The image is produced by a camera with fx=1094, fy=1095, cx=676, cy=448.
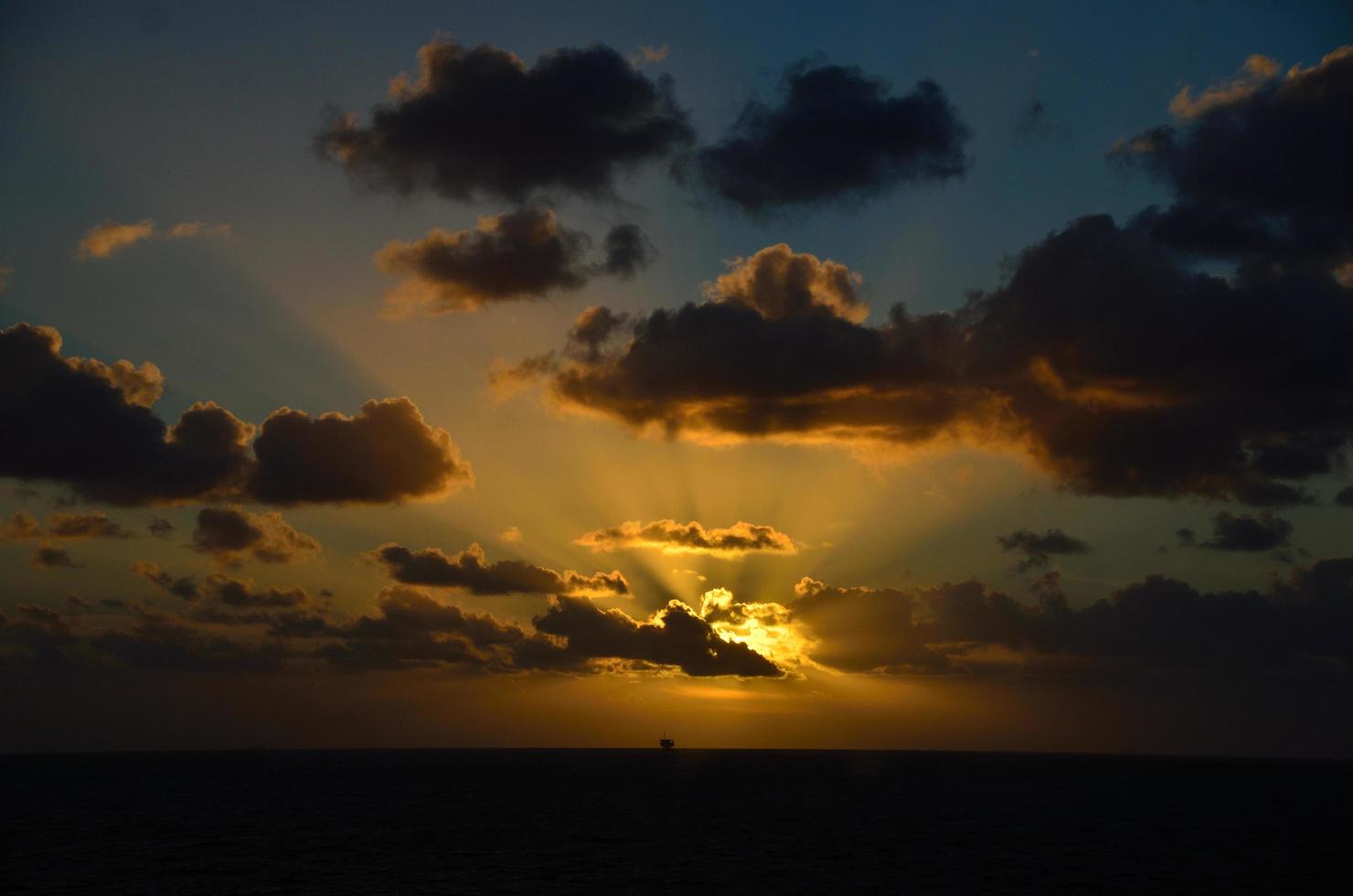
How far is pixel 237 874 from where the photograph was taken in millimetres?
108625

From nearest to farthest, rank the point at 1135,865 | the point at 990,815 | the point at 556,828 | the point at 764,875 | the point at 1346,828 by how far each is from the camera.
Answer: the point at 764,875 < the point at 1135,865 < the point at 556,828 < the point at 1346,828 < the point at 990,815

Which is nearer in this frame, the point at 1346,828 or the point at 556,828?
the point at 556,828

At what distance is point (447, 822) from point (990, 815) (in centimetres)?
9007

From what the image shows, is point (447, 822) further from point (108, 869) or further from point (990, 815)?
point (990, 815)

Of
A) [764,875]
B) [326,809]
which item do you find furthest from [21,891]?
[326,809]

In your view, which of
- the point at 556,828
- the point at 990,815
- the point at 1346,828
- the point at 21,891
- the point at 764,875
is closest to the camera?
the point at 21,891

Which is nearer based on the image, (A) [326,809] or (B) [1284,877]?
(B) [1284,877]

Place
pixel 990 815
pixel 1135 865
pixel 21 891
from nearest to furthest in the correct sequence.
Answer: pixel 21 891, pixel 1135 865, pixel 990 815

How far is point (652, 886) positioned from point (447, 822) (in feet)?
242

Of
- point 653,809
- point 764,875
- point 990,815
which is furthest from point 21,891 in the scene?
point 990,815

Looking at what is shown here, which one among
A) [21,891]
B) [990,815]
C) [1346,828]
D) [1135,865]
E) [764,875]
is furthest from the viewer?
[990,815]

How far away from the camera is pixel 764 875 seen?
106 metres

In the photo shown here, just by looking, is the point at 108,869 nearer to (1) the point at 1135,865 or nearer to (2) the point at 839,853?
(2) the point at 839,853

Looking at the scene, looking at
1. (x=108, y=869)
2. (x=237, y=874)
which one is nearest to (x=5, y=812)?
(x=108, y=869)
